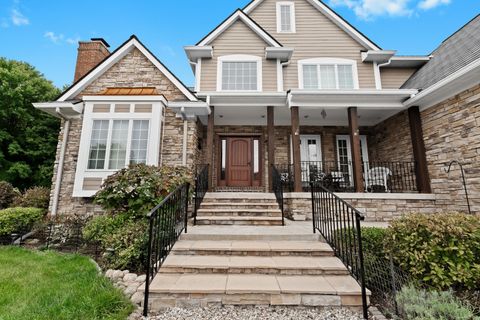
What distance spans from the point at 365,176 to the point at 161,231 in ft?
24.2

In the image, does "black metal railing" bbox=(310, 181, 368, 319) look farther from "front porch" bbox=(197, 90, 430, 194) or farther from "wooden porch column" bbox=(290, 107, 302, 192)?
"front porch" bbox=(197, 90, 430, 194)

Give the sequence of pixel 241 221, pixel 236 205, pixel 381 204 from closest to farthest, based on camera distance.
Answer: pixel 241 221 → pixel 236 205 → pixel 381 204

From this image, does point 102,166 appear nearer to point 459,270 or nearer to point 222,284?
point 222,284

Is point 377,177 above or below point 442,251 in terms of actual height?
above

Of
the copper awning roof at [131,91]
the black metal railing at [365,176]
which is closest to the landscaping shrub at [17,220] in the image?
the copper awning roof at [131,91]

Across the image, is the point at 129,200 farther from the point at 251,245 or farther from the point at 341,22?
the point at 341,22

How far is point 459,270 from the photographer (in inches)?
108

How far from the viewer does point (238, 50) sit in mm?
8875

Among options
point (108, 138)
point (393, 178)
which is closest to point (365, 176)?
point (393, 178)

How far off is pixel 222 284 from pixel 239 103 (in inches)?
226

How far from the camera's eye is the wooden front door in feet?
28.5

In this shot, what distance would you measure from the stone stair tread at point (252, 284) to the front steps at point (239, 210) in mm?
2136

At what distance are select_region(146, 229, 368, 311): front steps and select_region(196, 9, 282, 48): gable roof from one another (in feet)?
24.9

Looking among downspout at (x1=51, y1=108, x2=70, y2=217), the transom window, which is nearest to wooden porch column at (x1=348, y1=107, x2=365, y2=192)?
the transom window
